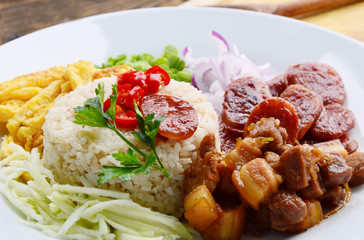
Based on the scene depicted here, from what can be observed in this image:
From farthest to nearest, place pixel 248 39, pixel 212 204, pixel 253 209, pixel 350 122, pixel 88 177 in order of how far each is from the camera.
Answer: pixel 248 39 < pixel 350 122 < pixel 88 177 < pixel 253 209 < pixel 212 204

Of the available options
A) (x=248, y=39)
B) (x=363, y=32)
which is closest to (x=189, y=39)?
(x=248, y=39)

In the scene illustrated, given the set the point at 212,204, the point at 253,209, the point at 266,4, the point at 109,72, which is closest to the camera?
the point at 212,204

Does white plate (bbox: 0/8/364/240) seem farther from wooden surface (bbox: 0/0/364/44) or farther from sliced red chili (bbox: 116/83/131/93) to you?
sliced red chili (bbox: 116/83/131/93)

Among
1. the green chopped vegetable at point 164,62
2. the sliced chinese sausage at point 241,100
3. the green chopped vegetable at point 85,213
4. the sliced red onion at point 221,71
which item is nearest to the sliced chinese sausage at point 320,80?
the sliced chinese sausage at point 241,100

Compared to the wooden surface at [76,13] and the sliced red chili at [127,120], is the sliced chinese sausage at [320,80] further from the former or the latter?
the sliced red chili at [127,120]

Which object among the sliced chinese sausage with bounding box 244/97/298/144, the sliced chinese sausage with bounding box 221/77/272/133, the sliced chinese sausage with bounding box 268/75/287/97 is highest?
the sliced chinese sausage with bounding box 244/97/298/144

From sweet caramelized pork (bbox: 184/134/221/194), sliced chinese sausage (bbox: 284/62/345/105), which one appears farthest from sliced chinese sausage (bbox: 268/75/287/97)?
sweet caramelized pork (bbox: 184/134/221/194)

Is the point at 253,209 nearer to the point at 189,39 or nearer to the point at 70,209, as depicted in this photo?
the point at 70,209

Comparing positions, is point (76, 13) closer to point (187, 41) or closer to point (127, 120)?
point (187, 41)
